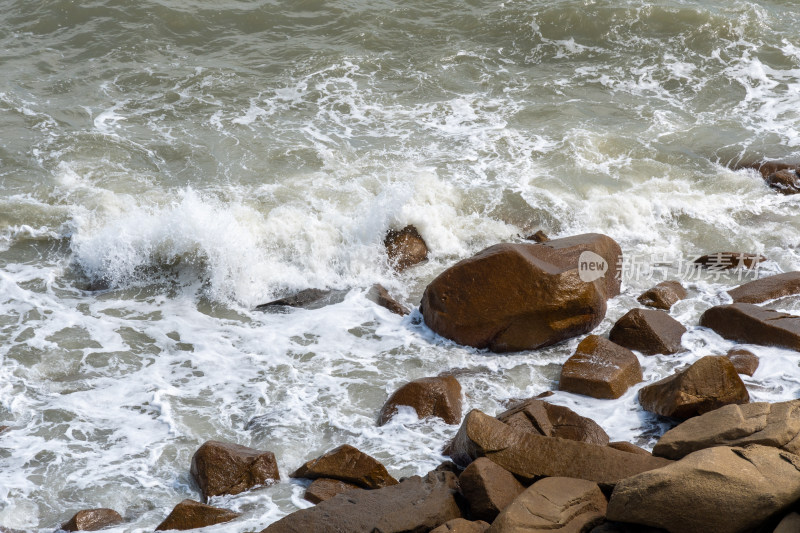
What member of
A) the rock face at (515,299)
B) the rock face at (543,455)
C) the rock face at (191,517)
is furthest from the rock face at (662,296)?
the rock face at (191,517)

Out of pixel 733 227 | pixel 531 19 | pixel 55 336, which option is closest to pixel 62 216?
pixel 55 336

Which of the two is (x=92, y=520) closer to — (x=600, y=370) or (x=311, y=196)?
(x=600, y=370)

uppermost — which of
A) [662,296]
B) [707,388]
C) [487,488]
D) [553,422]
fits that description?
[487,488]

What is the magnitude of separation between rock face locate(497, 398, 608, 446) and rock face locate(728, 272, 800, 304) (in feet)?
7.98

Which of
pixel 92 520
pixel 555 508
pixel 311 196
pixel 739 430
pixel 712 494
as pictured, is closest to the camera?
pixel 712 494

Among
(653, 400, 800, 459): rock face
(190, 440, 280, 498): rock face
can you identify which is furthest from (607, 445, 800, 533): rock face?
(190, 440, 280, 498): rock face

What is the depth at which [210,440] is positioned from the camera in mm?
5121

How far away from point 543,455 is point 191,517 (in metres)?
1.97

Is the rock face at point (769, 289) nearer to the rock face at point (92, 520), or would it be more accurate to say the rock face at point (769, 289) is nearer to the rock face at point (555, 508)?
the rock face at point (555, 508)

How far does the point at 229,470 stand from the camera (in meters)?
4.77

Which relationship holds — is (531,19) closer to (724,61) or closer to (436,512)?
Result: (724,61)

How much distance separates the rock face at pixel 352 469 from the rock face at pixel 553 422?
816mm

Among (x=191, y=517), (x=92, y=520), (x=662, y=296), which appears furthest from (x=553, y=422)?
(x=92, y=520)

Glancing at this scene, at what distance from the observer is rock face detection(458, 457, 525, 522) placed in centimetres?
405
